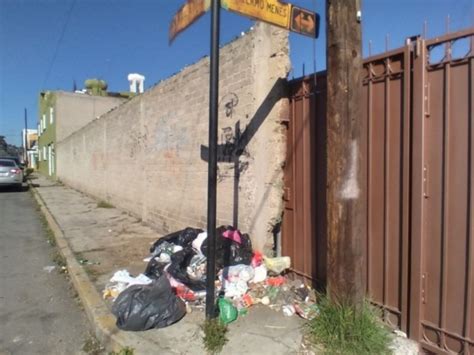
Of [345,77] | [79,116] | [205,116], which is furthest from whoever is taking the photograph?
[79,116]

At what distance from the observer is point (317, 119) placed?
14.9ft

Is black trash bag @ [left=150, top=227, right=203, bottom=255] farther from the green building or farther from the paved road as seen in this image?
the green building

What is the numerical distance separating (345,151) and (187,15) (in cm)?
187

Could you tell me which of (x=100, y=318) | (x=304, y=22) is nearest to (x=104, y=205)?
(x=100, y=318)

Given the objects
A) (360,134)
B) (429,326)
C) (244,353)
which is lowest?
(244,353)

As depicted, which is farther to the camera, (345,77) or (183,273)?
(183,273)

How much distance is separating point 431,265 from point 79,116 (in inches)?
1322

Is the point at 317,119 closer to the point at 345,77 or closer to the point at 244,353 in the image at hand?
the point at 345,77

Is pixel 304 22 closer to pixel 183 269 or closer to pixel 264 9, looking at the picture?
pixel 264 9

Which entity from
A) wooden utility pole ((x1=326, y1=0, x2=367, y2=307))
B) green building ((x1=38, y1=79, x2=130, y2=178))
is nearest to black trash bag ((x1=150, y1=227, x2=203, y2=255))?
wooden utility pole ((x1=326, y1=0, x2=367, y2=307))

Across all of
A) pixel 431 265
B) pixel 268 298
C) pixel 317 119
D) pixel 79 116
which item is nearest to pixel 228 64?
pixel 317 119

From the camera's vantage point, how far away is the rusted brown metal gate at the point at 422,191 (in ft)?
10.4

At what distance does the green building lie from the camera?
32.4 m

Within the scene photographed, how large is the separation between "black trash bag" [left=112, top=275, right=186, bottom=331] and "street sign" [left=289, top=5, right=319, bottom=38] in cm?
289
